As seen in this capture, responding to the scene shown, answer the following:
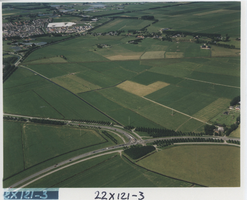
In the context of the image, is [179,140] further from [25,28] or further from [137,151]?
[25,28]

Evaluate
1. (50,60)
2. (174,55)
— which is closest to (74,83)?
(50,60)

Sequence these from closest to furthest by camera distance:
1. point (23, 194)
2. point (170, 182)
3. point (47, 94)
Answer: point (23, 194)
point (170, 182)
point (47, 94)

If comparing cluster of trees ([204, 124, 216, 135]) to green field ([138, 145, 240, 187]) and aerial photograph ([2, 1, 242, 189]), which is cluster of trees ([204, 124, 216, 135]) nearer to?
aerial photograph ([2, 1, 242, 189])

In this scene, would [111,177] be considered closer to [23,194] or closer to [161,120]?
[23,194]

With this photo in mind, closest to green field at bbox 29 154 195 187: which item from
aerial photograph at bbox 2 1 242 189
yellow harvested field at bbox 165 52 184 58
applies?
aerial photograph at bbox 2 1 242 189

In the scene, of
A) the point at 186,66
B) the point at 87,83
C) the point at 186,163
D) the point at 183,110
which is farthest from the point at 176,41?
the point at 186,163
